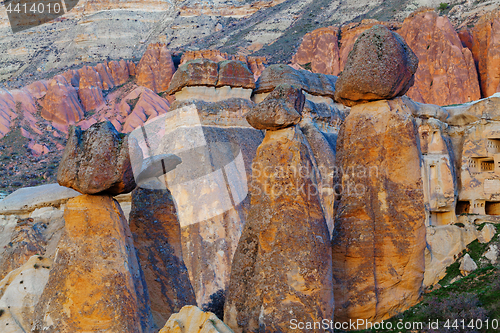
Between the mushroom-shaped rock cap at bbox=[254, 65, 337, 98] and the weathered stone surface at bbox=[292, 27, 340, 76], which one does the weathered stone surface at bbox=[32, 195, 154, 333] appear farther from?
the weathered stone surface at bbox=[292, 27, 340, 76]

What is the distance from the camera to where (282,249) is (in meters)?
4.67

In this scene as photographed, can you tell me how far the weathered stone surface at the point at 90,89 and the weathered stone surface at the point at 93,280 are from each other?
1646 inches

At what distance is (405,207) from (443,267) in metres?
10.5

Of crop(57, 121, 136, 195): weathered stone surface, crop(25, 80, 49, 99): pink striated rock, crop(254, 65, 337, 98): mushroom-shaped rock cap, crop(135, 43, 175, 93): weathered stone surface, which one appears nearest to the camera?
crop(57, 121, 136, 195): weathered stone surface

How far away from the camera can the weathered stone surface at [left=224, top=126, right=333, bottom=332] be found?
4535mm

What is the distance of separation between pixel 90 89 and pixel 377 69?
4296 cm

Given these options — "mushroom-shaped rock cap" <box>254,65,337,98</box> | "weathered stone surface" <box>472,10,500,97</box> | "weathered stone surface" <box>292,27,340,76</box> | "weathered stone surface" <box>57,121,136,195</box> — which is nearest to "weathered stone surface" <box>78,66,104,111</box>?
"weathered stone surface" <box>292,27,340,76</box>

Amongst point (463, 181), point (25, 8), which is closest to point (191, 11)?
point (25, 8)

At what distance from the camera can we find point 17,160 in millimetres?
33844

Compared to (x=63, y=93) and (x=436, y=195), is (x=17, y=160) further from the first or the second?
(x=436, y=195)

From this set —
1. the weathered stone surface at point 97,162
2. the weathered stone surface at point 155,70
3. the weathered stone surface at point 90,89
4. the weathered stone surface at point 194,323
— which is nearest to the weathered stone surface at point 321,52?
the weathered stone surface at point 155,70

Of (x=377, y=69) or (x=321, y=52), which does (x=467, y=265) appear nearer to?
(x=377, y=69)

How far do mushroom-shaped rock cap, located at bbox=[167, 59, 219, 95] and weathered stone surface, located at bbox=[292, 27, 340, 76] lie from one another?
33836 millimetres

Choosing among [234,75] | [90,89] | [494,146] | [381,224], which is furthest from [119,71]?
[381,224]
